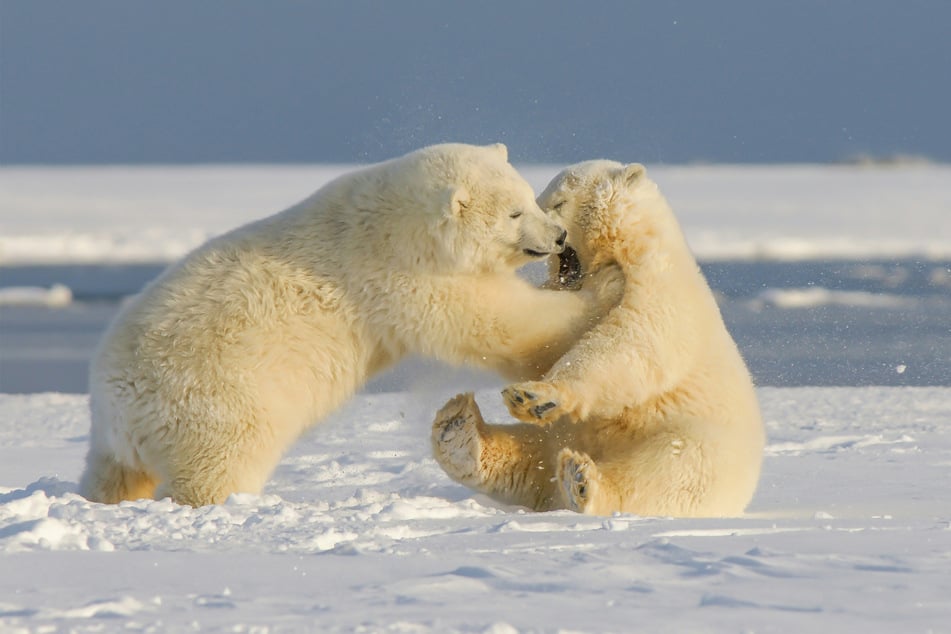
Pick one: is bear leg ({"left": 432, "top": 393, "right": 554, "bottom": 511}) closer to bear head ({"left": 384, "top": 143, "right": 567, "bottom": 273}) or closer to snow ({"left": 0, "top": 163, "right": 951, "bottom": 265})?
bear head ({"left": 384, "top": 143, "right": 567, "bottom": 273})

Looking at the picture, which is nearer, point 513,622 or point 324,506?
point 513,622

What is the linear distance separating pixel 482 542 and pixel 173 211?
25.9 metres

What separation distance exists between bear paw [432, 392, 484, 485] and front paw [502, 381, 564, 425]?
0.47 metres

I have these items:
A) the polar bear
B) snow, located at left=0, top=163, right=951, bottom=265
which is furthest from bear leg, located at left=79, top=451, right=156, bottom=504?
snow, located at left=0, top=163, right=951, bottom=265

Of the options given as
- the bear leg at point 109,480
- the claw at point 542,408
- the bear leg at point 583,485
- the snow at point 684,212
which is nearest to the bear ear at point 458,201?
the claw at point 542,408

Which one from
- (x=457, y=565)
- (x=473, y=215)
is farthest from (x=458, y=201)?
(x=457, y=565)

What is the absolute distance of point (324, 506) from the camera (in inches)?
150

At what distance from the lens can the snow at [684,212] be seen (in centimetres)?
2297

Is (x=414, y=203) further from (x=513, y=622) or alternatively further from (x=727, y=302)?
(x=727, y=302)

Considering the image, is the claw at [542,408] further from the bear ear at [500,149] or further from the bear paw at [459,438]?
the bear ear at [500,149]

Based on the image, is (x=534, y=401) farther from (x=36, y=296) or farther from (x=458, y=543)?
(x=36, y=296)

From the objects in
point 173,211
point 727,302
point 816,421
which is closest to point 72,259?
point 173,211

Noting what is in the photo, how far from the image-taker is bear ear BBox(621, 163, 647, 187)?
437 centimetres

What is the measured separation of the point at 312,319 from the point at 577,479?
3.23 feet
